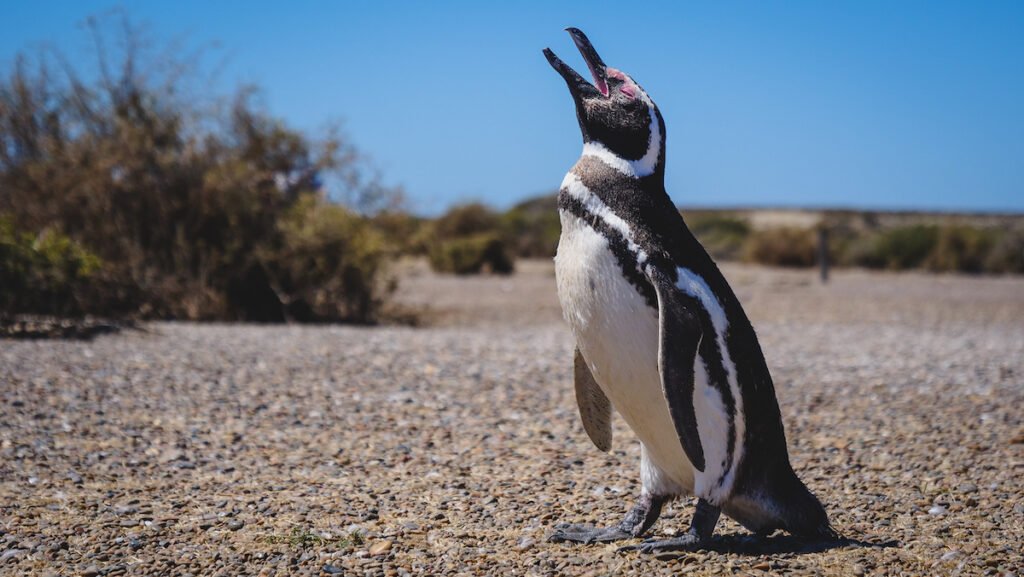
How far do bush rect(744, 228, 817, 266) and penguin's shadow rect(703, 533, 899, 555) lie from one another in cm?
2246

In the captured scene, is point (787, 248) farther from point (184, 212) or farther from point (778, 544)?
point (778, 544)

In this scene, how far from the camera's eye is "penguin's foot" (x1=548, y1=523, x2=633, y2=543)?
111 inches

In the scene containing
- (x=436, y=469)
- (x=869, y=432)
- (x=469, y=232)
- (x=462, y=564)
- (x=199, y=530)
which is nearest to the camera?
(x=462, y=564)

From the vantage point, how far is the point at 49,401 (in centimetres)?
480

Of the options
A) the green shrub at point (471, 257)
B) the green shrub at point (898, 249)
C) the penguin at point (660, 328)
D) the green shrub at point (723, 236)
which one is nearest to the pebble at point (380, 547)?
the penguin at point (660, 328)

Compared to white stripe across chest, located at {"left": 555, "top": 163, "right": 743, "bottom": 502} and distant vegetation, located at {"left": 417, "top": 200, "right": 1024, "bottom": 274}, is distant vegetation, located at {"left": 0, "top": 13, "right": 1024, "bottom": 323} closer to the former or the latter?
white stripe across chest, located at {"left": 555, "top": 163, "right": 743, "bottom": 502}

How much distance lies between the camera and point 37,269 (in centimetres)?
757

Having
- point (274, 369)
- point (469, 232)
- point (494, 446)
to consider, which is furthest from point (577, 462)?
point (469, 232)

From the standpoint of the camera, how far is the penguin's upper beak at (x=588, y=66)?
105 inches

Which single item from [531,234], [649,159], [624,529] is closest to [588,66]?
[649,159]

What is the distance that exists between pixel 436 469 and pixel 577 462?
627 mm

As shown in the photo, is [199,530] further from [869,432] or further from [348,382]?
[869,432]

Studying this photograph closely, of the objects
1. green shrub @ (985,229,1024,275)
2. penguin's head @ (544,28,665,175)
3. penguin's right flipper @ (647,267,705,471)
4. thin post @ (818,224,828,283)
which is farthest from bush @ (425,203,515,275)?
penguin's right flipper @ (647,267,705,471)

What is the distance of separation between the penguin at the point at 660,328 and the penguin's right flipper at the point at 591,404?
0.28 meters
